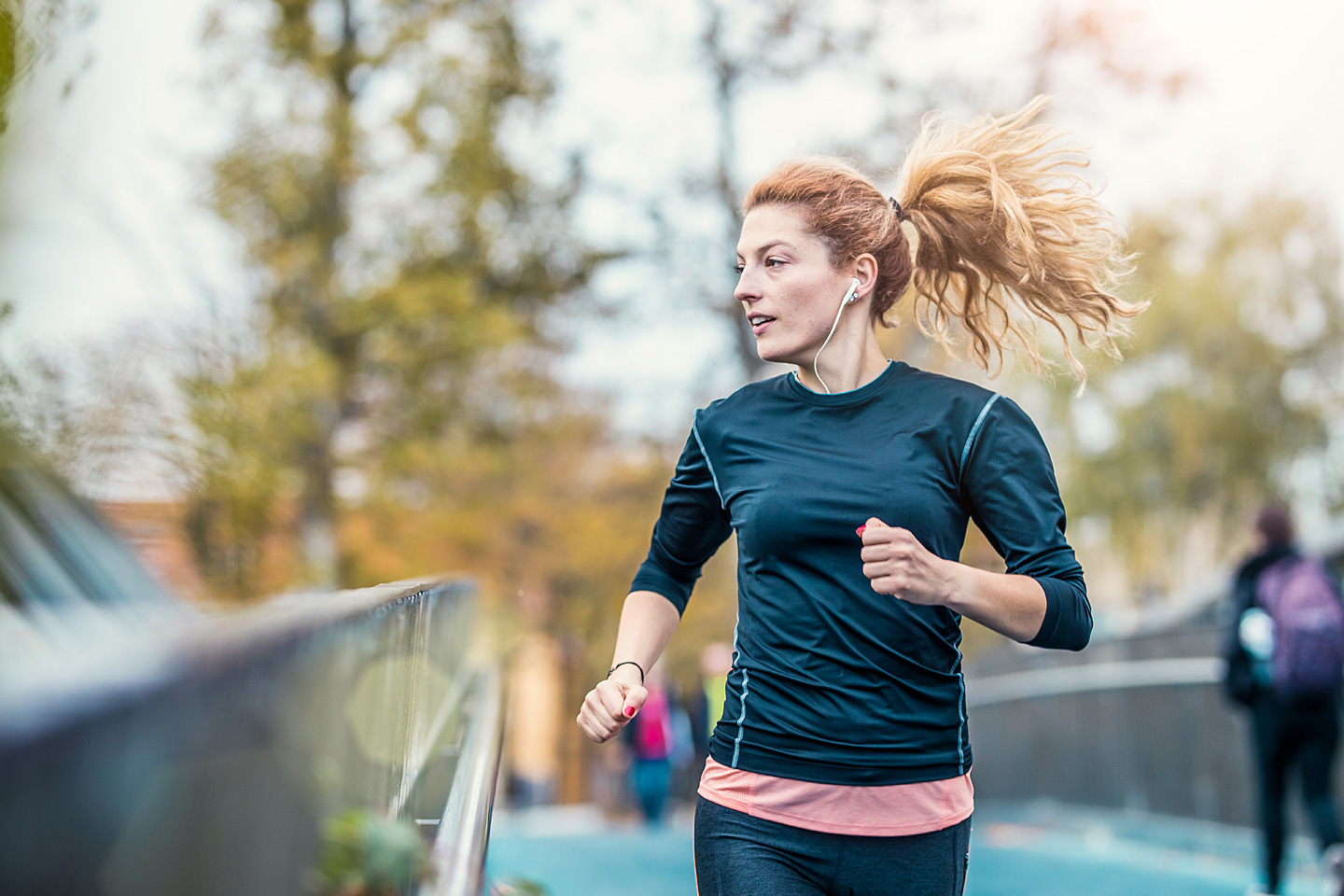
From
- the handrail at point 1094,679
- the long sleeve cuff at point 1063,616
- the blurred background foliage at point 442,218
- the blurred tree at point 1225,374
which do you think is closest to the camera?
the long sleeve cuff at point 1063,616

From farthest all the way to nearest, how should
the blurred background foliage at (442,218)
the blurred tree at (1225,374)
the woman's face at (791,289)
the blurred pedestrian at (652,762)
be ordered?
the blurred tree at (1225,374), the blurred background foliage at (442,218), the blurred pedestrian at (652,762), the woman's face at (791,289)

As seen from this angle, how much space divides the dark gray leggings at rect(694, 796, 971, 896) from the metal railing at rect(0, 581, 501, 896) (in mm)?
598

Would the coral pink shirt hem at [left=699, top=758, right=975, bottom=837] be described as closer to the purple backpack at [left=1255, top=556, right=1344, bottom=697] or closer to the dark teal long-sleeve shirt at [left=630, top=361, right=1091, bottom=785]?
the dark teal long-sleeve shirt at [left=630, top=361, right=1091, bottom=785]

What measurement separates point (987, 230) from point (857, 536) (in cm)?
75

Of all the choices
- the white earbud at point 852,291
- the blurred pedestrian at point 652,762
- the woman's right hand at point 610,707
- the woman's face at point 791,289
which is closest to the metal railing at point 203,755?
the woman's right hand at point 610,707

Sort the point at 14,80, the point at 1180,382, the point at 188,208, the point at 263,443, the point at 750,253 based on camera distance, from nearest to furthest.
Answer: the point at 750,253 < the point at 14,80 < the point at 263,443 < the point at 188,208 < the point at 1180,382

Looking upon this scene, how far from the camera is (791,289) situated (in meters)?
2.66

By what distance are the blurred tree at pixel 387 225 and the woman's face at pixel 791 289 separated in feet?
42.5

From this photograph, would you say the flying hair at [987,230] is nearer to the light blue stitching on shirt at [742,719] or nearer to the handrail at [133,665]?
the light blue stitching on shirt at [742,719]

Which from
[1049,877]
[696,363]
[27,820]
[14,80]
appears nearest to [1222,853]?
[1049,877]

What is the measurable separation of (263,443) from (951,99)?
9688 mm

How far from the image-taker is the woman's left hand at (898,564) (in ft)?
7.10

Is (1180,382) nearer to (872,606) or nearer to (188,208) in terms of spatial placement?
(188,208)

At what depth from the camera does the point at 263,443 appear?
1177 cm
